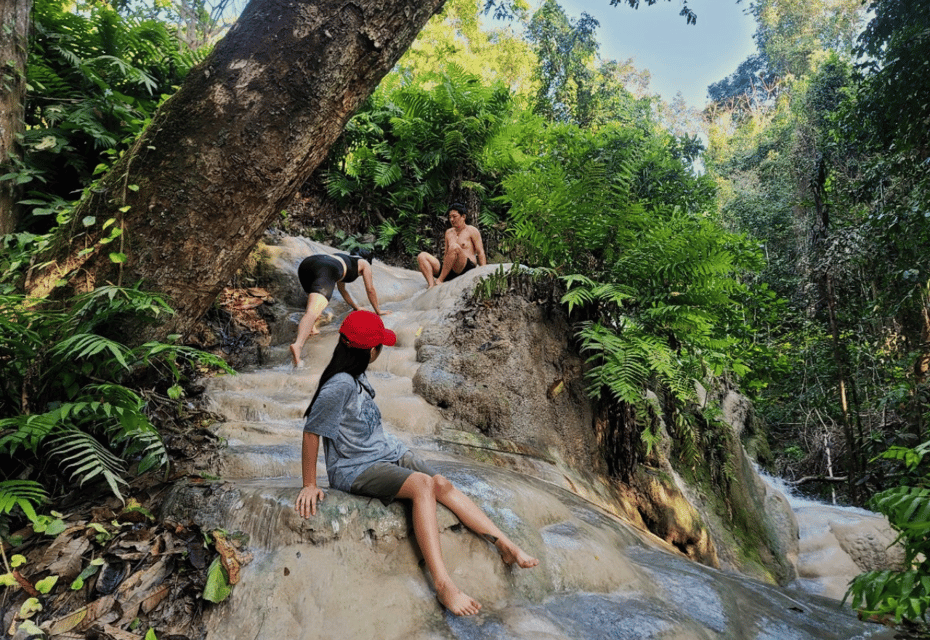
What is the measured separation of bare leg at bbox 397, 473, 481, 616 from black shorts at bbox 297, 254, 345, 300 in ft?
11.7

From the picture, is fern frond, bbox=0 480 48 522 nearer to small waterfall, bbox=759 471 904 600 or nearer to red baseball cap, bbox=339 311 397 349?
red baseball cap, bbox=339 311 397 349

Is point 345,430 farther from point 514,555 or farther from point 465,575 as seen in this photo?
point 514,555

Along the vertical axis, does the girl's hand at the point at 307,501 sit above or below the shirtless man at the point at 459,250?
below

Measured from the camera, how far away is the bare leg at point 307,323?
5.23 metres

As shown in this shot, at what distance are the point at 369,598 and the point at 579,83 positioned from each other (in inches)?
623

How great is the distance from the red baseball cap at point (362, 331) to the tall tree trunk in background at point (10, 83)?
325 cm

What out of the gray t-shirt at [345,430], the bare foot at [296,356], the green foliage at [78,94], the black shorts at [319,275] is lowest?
the gray t-shirt at [345,430]

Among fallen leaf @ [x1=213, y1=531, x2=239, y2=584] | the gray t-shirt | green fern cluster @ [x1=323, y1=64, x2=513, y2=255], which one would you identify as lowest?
fallen leaf @ [x1=213, y1=531, x2=239, y2=584]

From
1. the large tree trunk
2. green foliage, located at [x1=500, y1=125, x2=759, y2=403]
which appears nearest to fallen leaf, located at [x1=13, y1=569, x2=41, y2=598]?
the large tree trunk

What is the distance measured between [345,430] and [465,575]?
2.80 feet

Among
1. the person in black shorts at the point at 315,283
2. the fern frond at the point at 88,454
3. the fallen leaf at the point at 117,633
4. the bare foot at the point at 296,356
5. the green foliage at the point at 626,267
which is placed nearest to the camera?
the fallen leaf at the point at 117,633

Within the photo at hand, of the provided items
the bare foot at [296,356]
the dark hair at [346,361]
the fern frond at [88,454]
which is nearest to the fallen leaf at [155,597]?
the fern frond at [88,454]

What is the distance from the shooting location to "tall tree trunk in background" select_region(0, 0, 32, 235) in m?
3.88

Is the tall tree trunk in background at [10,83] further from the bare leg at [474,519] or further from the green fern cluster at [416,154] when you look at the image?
the green fern cluster at [416,154]
